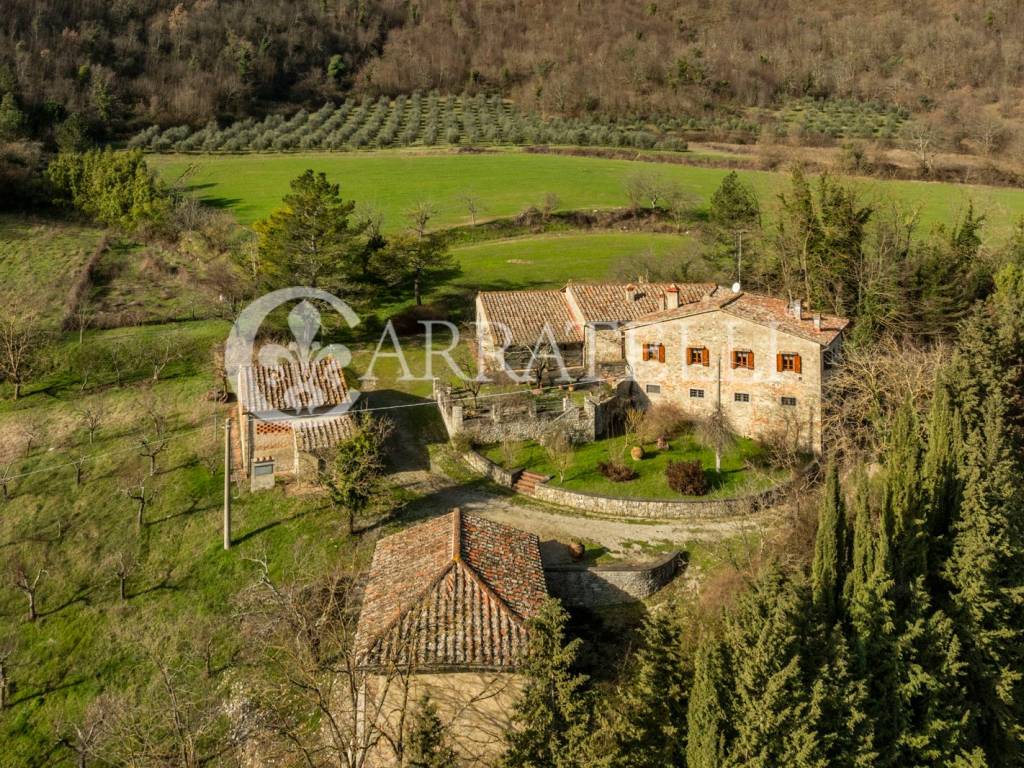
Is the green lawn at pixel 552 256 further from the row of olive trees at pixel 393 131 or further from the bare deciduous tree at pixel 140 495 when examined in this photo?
the row of olive trees at pixel 393 131

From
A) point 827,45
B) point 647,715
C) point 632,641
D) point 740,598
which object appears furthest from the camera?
point 827,45

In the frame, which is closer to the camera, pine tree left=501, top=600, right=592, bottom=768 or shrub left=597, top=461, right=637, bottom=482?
pine tree left=501, top=600, right=592, bottom=768

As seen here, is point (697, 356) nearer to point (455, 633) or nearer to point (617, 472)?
point (617, 472)

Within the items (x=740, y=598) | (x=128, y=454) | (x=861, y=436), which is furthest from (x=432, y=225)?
(x=740, y=598)

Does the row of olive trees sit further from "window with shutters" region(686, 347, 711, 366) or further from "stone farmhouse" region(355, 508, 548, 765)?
"stone farmhouse" region(355, 508, 548, 765)

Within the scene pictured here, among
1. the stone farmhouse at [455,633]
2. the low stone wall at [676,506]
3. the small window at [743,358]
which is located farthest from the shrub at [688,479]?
the stone farmhouse at [455,633]

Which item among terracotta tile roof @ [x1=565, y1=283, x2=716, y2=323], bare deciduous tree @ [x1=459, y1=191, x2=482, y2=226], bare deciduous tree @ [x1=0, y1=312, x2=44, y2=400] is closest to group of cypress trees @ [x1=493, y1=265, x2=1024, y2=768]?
terracotta tile roof @ [x1=565, y1=283, x2=716, y2=323]

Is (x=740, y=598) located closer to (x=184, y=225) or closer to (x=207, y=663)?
(x=207, y=663)
